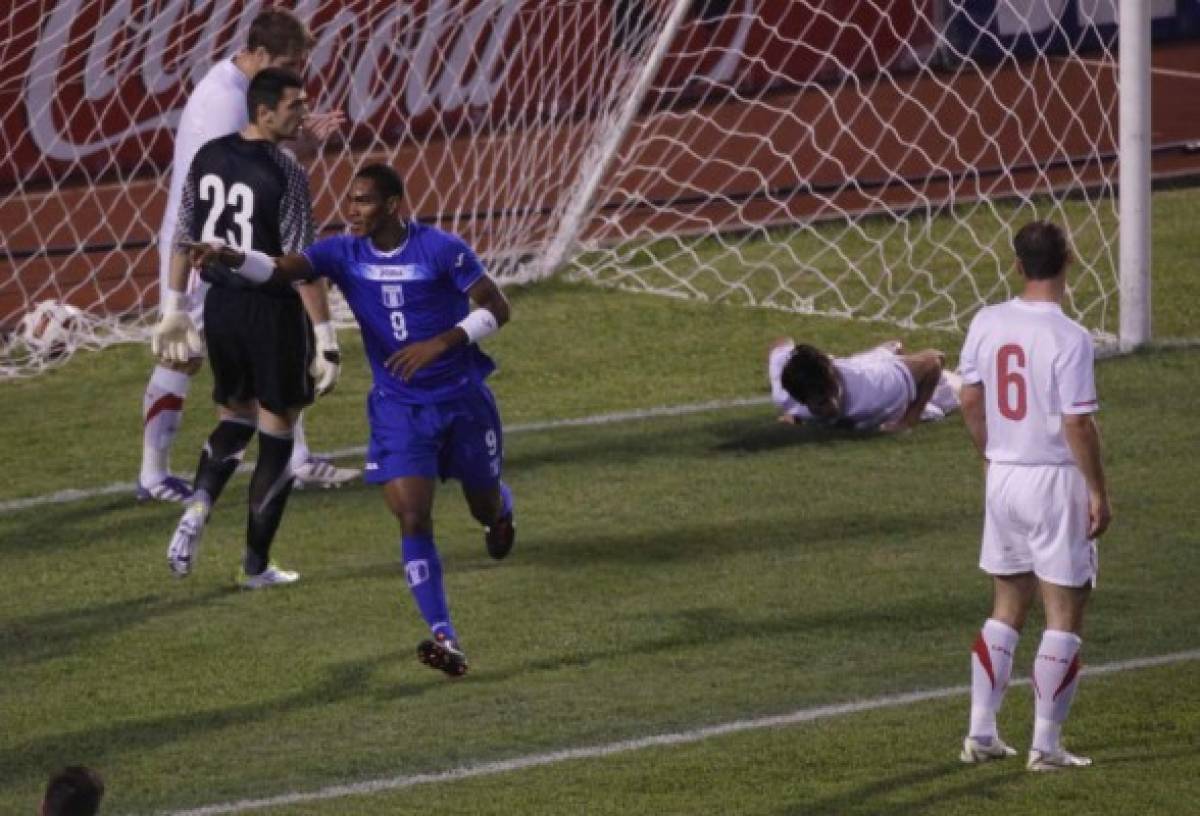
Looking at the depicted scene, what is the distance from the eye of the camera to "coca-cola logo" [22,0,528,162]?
15992mm

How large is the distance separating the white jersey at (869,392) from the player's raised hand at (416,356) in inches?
145

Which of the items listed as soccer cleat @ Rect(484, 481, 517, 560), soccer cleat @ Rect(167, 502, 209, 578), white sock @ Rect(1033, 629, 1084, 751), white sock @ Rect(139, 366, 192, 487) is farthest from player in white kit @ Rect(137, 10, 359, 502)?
white sock @ Rect(1033, 629, 1084, 751)

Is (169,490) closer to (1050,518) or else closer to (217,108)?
(217,108)

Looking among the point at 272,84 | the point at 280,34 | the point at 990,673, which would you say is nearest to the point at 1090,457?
the point at 990,673

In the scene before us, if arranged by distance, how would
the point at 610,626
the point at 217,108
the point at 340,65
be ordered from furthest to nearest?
the point at 340,65 < the point at 217,108 < the point at 610,626

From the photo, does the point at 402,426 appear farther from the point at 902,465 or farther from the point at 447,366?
the point at 902,465

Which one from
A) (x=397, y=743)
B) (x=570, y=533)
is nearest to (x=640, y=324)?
(x=570, y=533)

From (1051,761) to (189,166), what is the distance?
4313 mm

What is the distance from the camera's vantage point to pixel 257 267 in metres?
8.70

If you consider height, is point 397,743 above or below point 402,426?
below

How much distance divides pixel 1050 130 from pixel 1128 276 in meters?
3.69

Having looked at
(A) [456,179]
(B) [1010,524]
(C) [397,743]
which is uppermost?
(A) [456,179]

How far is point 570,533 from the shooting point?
Answer: 1055 cm

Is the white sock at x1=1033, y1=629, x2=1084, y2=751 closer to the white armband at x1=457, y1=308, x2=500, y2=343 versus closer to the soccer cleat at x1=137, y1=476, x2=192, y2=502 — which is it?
the white armband at x1=457, y1=308, x2=500, y2=343
